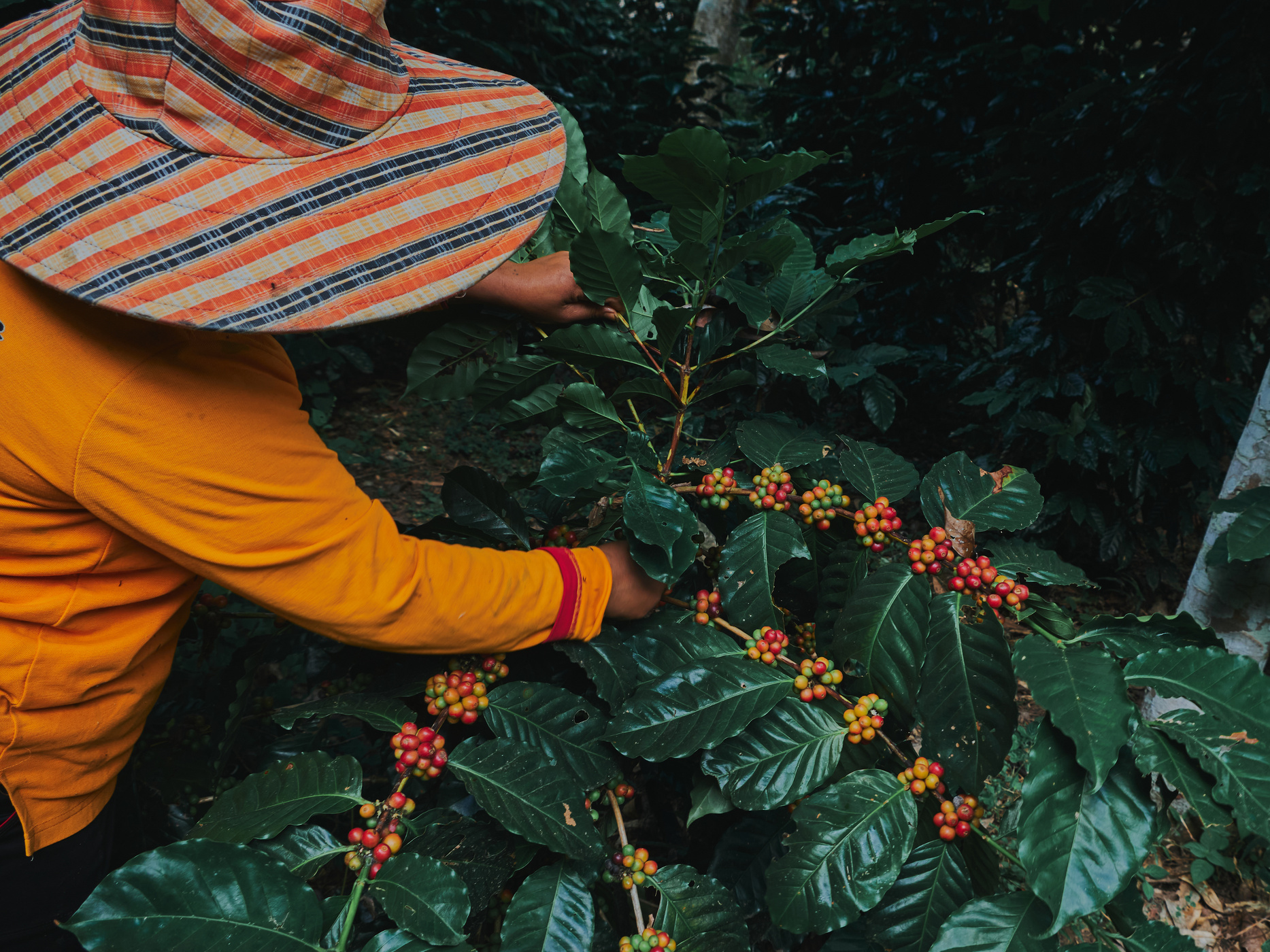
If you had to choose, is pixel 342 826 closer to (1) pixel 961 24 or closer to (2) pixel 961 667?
(2) pixel 961 667

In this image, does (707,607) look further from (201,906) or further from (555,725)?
(201,906)

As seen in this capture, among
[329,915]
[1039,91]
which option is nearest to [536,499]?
[329,915]

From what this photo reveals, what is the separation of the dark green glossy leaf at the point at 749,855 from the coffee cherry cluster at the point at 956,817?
1.05 feet

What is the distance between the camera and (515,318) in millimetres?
1313

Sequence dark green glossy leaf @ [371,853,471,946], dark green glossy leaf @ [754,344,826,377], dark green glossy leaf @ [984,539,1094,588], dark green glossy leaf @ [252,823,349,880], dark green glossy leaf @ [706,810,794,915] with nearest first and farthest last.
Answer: dark green glossy leaf @ [371,853,471,946] < dark green glossy leaf @ [252,823,349,880] < dark green glossy leaf @ [984,539,1094,588] < dark green glossy leaf @ [754,344,826,377] < dark green glossy leaf @ [706,810,794,915]

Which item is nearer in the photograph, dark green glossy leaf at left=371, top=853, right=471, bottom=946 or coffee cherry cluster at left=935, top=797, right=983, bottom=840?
dark green glossy leaf at left=371, top=853, right=471, bottom=946

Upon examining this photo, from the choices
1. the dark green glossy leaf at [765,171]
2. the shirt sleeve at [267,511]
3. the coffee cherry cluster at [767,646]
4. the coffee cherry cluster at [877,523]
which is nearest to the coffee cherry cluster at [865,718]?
the coffee cherry cluster at [767,646]

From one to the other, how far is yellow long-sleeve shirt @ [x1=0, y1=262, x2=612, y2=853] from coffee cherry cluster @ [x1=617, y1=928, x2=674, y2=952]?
385 millimetres

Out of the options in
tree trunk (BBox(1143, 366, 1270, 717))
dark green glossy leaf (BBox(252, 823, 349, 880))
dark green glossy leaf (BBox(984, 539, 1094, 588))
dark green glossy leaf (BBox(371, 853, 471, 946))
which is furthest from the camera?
tree trunk (BBox(1143, 366, 1270, 717))

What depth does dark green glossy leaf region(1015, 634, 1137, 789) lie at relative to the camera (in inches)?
29.4

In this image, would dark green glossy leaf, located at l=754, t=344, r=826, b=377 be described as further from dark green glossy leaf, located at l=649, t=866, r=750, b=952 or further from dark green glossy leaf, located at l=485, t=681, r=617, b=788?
dark green glossy leaf, located at l=649, t=866, r=750, b=952

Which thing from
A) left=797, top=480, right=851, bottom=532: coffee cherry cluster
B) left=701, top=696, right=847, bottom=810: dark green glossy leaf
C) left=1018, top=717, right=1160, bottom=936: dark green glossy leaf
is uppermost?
left=797, top=480, right=851, bottom=532: coffee cherry cluster

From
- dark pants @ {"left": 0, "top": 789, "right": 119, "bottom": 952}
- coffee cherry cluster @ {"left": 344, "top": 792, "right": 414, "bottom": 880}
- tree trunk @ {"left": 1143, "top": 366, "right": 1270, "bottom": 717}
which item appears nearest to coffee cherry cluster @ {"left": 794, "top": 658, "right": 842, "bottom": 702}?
coffee cherry cluster @ {"left": 344, "top": 792, "right": 414, "bottom": 880}

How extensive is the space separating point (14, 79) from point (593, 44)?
217 inches
